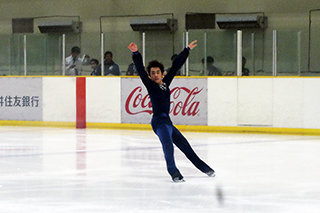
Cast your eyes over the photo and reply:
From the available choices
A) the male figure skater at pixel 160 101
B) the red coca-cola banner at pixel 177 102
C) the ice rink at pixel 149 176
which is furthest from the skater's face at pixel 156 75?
the red coca-cola banner at pixel 177 102

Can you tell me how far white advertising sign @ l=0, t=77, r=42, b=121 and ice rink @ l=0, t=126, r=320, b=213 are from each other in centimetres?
231

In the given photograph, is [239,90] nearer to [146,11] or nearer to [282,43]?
[282,43]

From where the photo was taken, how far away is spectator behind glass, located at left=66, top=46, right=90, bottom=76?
11.5m

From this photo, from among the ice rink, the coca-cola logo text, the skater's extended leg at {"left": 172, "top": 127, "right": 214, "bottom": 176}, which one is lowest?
the ice rink

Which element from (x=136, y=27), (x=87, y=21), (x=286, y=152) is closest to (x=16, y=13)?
(x=87, y=21)

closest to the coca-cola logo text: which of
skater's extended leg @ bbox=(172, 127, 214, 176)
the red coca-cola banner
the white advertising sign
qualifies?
the red coca-cola banner

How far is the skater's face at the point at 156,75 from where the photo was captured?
212 inches

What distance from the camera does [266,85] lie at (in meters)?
10.2

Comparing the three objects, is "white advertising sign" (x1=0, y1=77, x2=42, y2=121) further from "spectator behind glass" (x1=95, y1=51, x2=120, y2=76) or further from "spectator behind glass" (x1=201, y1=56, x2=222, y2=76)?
"spectator behind glass" (x1=201, y1=56, x2=222, y2=76)

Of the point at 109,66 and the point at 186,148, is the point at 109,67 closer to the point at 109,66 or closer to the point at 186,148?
the point at 109,66

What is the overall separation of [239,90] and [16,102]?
15.7 ft

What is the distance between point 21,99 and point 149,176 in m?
6.70

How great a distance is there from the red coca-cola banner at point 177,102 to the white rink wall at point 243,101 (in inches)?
2.4

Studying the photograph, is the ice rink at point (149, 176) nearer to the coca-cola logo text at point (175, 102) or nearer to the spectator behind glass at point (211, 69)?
the coca-cola logo text at point (175, 102)
